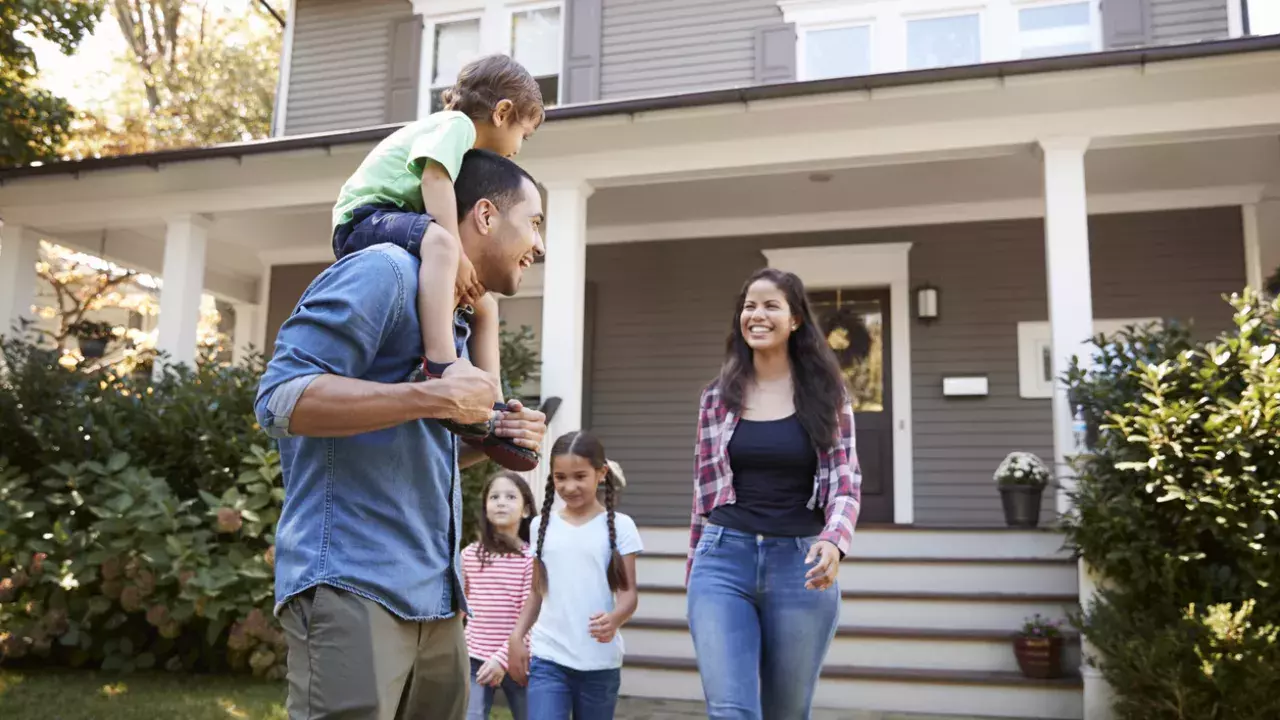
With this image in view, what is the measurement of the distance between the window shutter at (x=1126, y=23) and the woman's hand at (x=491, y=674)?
8.06 metres

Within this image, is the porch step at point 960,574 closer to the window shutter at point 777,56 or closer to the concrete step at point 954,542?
the concrete step at point 954,542

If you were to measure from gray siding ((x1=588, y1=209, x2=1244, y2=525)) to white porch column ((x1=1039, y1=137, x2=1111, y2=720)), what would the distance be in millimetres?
2166

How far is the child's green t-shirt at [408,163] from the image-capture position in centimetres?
179

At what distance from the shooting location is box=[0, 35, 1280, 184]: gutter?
20.1 ft

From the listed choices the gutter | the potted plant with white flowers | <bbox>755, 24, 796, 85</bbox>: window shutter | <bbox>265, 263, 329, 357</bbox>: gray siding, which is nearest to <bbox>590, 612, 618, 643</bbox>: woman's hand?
the gutter

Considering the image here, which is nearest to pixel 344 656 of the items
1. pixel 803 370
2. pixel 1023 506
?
pixel 803 370

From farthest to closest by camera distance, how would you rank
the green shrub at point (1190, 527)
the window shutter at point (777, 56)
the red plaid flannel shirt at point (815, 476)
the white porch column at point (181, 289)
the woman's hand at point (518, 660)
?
the window shutter at point (777, 56), the white porch column at point (181, 289), the green shrub at point (1190, 527), the woman's hand at point (518, 660), the red plaid flannel shirt at point (815, 476)

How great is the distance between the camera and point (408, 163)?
183cm

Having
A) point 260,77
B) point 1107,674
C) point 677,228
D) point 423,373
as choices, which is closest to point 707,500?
point 423,373

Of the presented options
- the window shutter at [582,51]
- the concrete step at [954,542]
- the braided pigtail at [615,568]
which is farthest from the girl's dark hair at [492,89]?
the window shutter at [582,51]

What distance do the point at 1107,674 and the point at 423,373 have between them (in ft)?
14.8

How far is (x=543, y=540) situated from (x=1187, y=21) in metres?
8.22

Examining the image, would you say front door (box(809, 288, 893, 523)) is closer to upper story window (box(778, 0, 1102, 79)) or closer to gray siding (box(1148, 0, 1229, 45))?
upper story window (box(778, 0, 1102, 79))

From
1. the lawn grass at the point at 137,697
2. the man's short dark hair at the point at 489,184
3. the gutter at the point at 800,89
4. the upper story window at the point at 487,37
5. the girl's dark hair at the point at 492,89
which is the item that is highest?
the upper story window at the point at 487,37
